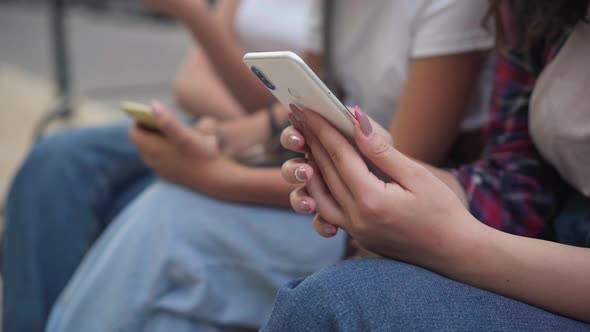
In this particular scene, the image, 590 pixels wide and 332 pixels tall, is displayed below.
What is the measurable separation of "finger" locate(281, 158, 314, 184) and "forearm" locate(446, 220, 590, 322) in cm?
14

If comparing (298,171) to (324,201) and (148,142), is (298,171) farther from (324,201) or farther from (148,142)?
(148,142)

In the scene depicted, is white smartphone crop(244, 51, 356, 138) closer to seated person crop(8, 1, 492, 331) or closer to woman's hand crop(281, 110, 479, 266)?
woman's hand crop(281, 110, 479, 266)

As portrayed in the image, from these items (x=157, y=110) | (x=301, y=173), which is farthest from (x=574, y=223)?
(x=157, y=110)

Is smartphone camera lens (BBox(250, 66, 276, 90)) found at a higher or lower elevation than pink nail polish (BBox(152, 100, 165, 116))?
higher

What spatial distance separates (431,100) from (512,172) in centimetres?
12

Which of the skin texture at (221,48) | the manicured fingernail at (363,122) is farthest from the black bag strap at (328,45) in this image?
the manicured fingernail at (363,122)

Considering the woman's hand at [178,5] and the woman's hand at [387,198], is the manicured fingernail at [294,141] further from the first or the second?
the woman's hand at [178,5]

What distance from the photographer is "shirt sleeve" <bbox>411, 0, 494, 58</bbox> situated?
0.69m

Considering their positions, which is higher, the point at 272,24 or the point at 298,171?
the point at 298,171

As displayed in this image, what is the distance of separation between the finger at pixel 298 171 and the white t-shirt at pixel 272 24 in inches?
27.8

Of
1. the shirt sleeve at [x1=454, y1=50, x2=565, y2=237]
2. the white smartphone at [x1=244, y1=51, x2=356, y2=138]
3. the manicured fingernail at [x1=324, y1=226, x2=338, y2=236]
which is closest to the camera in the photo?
the white smartphone at [x1=244, y1=51, x2=356, y2=138]

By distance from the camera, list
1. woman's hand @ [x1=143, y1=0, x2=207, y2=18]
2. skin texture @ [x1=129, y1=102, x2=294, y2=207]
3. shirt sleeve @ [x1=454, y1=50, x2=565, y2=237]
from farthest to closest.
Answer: woman's hand @ [x1=143, y1=0, x2=207, y2=18] → skin texture @ [x1=129, y1=102, x2=294, y2=207] → shirt sleeve @ [x1=454, y1=50, x2=565, y2=237]

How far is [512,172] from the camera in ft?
2.18

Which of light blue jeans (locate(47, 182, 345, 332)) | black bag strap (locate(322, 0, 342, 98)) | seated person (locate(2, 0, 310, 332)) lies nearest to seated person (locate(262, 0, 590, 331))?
light blue jeans (locate(47, 182, 345, 332))
